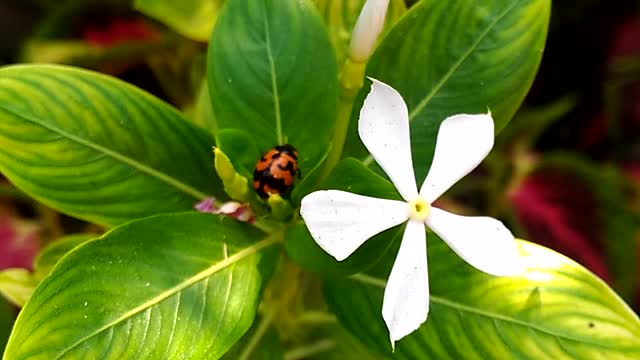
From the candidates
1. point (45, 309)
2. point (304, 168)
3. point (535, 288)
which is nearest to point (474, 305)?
point (535, 288)

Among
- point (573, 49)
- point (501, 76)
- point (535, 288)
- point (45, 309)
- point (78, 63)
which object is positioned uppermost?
point (573, 49)

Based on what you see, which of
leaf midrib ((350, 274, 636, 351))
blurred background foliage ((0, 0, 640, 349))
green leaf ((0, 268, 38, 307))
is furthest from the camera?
blurred background foliage ((0, 0, 640, 349))

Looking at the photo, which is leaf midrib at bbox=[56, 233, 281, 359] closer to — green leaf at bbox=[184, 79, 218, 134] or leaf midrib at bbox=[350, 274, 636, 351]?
leaf midrib at bbox=[350, 274, 636, 351]

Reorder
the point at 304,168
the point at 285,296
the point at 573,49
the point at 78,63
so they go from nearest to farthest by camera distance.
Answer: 1. the point at 304,168
2. the point at 285,296
3. the point at 78,63
4. the point at 573,49

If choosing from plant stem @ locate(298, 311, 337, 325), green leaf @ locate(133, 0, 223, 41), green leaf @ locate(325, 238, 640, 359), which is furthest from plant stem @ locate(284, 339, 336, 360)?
green leaf @ locate(133, 0, 223, 41)

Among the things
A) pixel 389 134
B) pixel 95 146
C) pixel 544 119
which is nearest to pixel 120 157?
pixel 95 146

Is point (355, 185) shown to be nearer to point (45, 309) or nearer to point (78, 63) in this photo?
point (45, 309)
